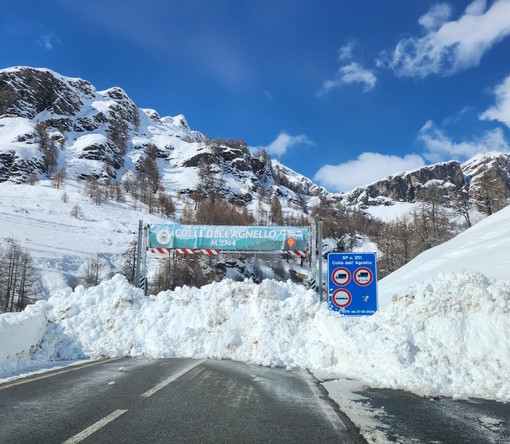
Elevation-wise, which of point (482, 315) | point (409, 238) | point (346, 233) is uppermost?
point (346, 233)

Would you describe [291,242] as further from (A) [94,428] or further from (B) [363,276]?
(A) [94,428]

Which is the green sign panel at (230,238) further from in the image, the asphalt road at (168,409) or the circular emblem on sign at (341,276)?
the asphalt road at (168,409)

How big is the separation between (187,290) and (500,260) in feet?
41.8

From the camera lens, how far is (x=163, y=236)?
20.8 meters

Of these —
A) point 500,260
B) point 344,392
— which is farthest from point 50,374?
point 500,260

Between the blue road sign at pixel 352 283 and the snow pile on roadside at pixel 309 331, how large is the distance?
628 millimetres

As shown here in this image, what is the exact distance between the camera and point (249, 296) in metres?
14.6

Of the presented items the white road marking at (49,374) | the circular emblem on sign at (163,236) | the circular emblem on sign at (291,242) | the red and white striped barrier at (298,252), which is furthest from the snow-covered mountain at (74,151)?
the white road marking at (49,374)

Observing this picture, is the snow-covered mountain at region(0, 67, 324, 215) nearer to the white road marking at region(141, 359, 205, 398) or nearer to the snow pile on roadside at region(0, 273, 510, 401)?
the snow pile on roadside at region(0, 273, 510, 401)

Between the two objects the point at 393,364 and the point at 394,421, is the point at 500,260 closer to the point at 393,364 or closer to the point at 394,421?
the point at 393,364

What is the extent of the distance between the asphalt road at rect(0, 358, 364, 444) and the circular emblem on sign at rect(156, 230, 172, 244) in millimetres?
12050

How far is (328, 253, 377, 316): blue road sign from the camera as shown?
1239cm

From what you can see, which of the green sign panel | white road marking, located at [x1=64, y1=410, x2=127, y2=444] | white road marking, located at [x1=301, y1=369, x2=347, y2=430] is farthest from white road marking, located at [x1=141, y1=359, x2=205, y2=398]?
the green sign panel

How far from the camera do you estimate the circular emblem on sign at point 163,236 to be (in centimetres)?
2070
